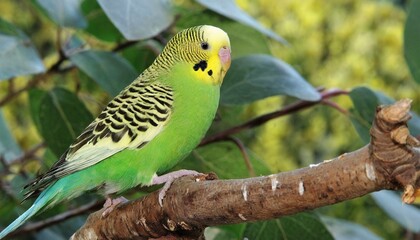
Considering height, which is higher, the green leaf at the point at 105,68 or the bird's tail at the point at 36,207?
the green leaf at the point at 105,68

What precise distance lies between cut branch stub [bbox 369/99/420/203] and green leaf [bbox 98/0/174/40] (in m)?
0.47

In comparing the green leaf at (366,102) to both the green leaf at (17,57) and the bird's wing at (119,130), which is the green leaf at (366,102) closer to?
the bird's wing at (119,130)

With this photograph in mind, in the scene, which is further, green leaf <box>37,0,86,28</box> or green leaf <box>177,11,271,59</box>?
green leaf <box>177,11,271,59</box>

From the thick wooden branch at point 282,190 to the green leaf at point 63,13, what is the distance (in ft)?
1.21

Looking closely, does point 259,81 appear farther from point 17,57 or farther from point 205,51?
point 17,57

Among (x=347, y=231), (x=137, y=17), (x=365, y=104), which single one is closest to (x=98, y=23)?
(x=137, y=17)

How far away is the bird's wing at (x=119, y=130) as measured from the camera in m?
0.89

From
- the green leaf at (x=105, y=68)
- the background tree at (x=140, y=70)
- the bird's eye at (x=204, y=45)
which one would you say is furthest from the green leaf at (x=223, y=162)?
the bird's eye at (x=204, y=45)

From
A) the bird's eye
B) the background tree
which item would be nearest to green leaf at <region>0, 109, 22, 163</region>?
the background tree

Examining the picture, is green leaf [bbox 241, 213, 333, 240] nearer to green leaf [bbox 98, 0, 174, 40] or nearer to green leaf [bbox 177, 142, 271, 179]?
green leaf [bbox 177, 142, 271, 179]

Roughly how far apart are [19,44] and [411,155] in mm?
688

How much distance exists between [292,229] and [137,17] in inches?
14.5

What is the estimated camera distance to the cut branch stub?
55 centimetres

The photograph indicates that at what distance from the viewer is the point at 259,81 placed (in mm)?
1105
